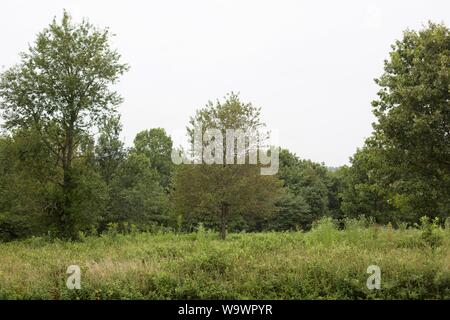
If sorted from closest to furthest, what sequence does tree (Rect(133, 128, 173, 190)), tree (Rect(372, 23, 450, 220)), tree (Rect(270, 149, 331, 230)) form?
tree (Rect(372, 23, 450, 220)) < tree (Rect(270, 149, 331, 230)) < tree (Rect(133, 128, 173, 190))

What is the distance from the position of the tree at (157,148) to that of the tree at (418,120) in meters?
51.2

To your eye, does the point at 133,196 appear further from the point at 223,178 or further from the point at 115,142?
the point at 223,178

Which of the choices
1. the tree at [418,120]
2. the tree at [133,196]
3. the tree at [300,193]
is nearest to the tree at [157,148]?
the tree at [300,193]

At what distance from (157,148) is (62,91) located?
46.1 meters

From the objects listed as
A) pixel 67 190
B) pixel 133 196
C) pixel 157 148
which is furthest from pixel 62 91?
pixel 157 148

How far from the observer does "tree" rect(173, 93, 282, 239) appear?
2418cm

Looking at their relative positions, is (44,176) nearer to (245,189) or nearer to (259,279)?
(245,189)

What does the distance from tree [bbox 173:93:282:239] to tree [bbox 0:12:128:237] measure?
5.71m

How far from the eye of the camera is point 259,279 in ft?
36.5

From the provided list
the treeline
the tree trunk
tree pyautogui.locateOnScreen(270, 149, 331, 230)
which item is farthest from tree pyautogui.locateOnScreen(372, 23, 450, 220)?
tree pyautogui.locateOnScreen(270, 149, 331, 230)

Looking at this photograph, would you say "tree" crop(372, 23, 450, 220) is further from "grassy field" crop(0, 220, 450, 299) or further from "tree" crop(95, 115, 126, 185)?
"tree" crop(95, 115, 126, 185)

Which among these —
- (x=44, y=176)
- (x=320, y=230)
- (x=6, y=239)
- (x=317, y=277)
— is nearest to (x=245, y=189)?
(x=320, y=230)

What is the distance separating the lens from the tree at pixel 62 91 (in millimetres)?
21828

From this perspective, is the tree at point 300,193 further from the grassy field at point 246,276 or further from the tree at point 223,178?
the grassy field at point 246,276
